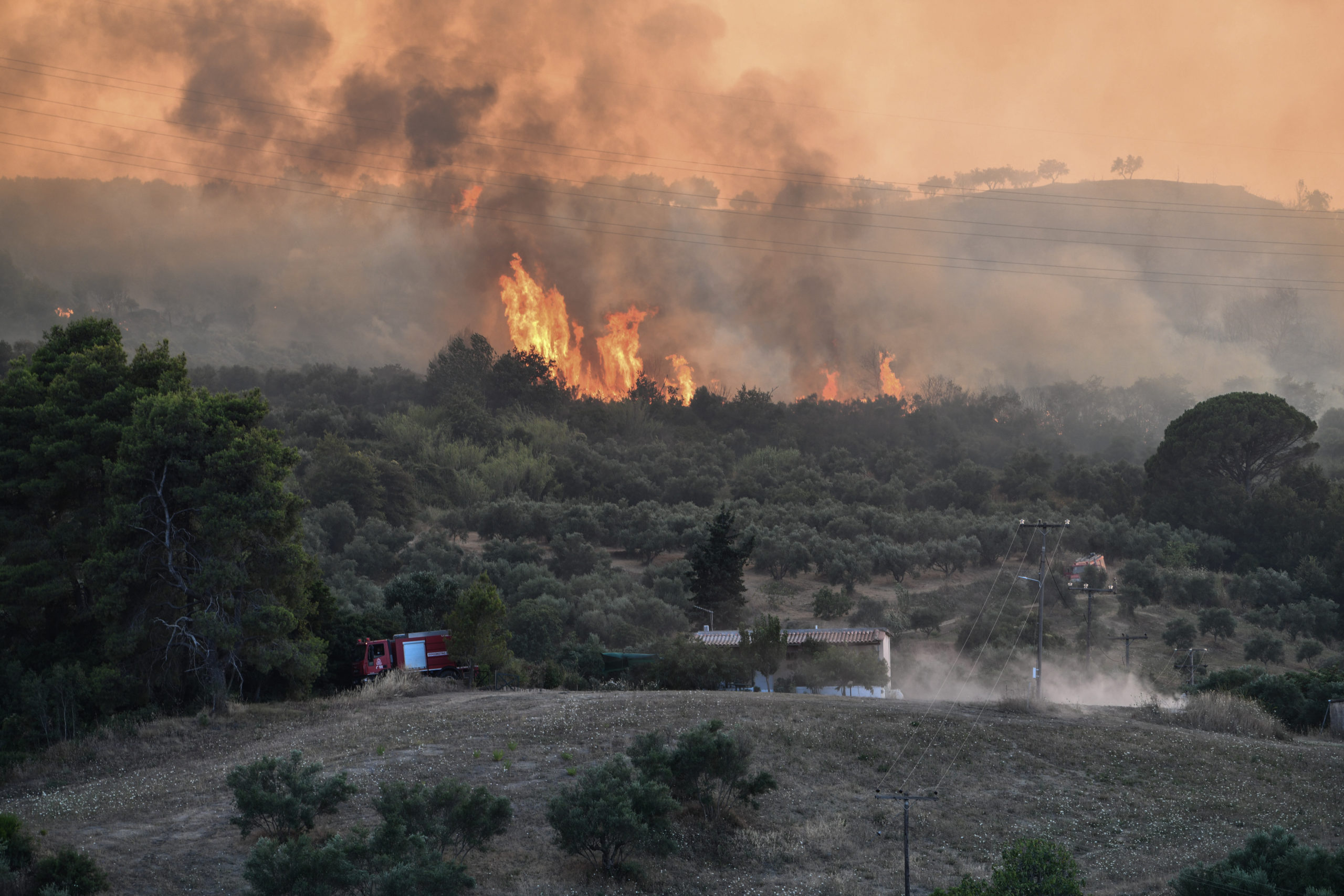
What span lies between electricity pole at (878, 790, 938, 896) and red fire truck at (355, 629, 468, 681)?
63.0 feet

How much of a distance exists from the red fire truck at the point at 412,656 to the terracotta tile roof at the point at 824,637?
35.1ft

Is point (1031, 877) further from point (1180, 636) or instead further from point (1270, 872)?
point (1180, 636)

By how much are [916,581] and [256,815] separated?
182 feet

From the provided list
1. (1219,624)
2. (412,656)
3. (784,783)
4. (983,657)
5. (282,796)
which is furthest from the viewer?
(1219,624)

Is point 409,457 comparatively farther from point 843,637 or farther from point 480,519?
point 843,637

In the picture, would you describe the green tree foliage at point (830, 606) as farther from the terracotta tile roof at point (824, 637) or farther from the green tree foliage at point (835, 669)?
the green tree foliage at point (835, 669)

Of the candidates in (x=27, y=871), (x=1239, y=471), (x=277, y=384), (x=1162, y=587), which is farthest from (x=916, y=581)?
(x=277, y=384)

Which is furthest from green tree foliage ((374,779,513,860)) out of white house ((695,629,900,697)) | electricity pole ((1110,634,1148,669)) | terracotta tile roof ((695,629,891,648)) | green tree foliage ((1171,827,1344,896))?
electricity pole ((1110,634,1148,669))

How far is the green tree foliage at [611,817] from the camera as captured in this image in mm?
18094

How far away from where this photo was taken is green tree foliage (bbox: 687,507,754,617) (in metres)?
56.3

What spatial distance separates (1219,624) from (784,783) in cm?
3999

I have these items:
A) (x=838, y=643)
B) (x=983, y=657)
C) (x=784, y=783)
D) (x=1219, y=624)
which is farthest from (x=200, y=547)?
(x=1219, y=624)

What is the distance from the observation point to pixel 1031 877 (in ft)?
50.2

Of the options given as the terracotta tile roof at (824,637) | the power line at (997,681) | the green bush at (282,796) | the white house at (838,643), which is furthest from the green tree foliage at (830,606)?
the green bush at (282,796)
